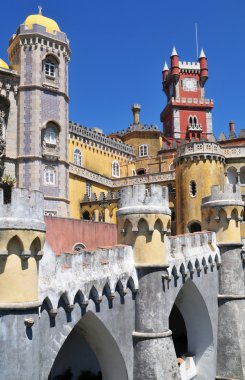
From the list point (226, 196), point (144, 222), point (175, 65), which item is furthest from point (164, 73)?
point (144, 222)

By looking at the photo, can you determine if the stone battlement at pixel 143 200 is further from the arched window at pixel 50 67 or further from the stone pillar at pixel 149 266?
the arched window at pixel 50 67

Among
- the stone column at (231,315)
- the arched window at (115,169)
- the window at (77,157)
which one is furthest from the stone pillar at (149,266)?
the arched window at (115,169)

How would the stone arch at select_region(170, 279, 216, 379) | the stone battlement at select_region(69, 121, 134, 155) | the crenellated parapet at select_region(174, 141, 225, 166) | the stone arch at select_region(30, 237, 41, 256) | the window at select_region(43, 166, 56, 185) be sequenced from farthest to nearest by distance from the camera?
the stone battlement at select_region(69, 121, 134, 155) → the window at select_region(43, 166, 56, 185) → the crenellated parapet at select_region(174, 141, 225, 166) → the stone arch at select_region(170, 279, 216, 379) → the stone arch at select_region(30, 237, 41, 256)

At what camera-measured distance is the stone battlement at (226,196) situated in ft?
71.6

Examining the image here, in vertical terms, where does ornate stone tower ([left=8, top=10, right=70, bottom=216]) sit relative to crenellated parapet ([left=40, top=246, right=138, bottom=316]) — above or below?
above

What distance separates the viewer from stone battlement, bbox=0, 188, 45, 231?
955 cm

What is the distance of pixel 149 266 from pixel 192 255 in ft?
14.7

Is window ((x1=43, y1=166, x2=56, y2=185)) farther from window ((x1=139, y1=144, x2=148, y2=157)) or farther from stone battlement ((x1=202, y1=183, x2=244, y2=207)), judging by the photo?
window ((x1=139, y1=144, x2=148, y2=157))

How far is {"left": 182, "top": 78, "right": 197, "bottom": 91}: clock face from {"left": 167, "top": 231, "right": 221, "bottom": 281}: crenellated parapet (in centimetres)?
5199

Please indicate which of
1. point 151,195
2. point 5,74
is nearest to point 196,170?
point 5,74

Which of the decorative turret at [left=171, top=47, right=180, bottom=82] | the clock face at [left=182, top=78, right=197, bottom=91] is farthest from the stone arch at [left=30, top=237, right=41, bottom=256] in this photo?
the clock face at [left=182, top=78, right=197, bottom=91]

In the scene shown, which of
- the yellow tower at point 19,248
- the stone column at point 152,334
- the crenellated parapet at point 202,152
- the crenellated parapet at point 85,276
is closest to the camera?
the yellow tower at point 19,248

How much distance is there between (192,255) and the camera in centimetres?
1845

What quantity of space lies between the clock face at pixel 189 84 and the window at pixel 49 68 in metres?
38.3
